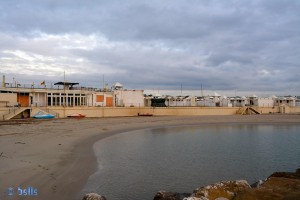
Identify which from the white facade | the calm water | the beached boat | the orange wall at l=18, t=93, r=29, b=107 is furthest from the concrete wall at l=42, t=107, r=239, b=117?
the calm water

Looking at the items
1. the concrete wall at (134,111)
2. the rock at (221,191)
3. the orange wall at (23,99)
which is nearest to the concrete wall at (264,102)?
the concrete wall at (134,111)

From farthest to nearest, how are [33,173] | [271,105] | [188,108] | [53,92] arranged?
[271,105], [188,108], [53,92], [33,173]

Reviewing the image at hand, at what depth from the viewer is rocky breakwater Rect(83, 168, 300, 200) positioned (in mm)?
6746

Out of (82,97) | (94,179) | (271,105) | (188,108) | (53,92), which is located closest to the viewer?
(94,179)

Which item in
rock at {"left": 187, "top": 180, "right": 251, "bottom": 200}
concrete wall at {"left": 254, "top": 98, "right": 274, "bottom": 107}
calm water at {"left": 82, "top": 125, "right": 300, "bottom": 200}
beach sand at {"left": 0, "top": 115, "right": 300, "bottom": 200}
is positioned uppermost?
concrete wall at {"left": 254, "top": 98, "right": 274, "bottom": 107}

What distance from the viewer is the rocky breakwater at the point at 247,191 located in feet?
22.1

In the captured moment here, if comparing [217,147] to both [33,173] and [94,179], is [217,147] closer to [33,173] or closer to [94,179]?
[94,179]

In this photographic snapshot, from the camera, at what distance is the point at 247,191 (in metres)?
7.02

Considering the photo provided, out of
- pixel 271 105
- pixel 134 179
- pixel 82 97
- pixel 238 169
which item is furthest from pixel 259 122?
pixel 134 179

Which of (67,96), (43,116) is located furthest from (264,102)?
(43,116)

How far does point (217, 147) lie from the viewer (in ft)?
79.0

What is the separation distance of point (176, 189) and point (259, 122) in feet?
150

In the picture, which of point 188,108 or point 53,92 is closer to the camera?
point 53,92

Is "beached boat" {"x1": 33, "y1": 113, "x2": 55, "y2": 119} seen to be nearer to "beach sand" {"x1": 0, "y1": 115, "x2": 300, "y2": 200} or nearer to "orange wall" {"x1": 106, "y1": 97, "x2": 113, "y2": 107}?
"orange wall" {"x1": 106, "y1": 97, "x2": 113, "y2": 107}
